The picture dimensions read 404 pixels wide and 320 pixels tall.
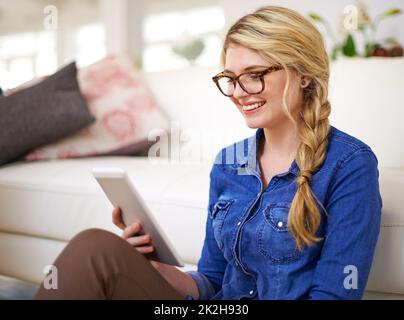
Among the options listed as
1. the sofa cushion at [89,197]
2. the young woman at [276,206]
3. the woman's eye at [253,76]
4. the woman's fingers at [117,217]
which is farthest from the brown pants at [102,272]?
the sofa cushion at [89,197]

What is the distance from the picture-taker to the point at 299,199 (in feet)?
3.02

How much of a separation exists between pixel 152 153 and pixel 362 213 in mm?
1381

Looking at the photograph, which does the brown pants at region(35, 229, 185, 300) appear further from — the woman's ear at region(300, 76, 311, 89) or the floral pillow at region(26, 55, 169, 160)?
the floral pillow at region(26, 55, 169, 160)

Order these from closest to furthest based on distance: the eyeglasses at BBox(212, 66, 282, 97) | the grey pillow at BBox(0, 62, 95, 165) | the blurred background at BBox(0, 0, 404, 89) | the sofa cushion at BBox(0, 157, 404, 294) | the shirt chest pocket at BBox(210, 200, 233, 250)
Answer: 1. the eyeglasses at BBox(212, 66, 282, 97)
2. the shirt chest pocket at BBox(210, 200, 233, 250)
3. the sofa cushion at BBox(0, 157, 404, 294)
4. the grey pillow at BBox(0, 62, 95, 165)
5. the blurred background at BBox(0, 0, 404, 89)

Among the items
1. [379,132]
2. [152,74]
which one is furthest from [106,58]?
[379,132]

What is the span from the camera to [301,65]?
3.20ft

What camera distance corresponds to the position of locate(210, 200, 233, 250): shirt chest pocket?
1.06 metres

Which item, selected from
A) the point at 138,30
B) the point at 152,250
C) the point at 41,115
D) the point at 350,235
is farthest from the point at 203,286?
the point at 138,30

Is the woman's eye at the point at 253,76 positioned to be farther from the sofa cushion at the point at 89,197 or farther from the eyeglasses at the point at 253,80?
the sofa cushion at the point at 89,197

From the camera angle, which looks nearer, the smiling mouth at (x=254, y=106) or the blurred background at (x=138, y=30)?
the smiling mouth at (x=254, y=106)

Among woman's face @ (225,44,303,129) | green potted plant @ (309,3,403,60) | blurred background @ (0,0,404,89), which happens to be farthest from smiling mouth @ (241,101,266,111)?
green potted plant @ (309,3,403,60)

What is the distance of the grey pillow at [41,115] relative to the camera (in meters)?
1.98

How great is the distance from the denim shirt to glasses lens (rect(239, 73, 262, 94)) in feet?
0.51
